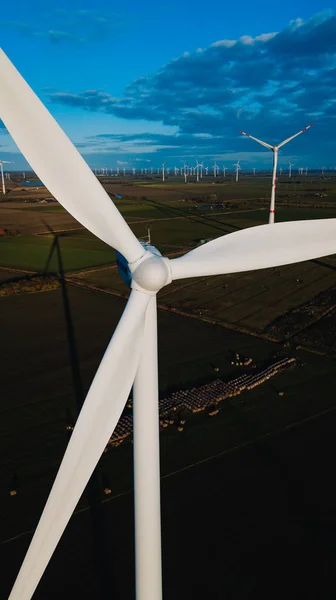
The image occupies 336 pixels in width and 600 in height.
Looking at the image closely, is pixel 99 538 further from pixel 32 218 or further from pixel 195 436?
pixel 32 218

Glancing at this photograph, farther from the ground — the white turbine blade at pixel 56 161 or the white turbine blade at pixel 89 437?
the white turbine blade at pixel 56 161

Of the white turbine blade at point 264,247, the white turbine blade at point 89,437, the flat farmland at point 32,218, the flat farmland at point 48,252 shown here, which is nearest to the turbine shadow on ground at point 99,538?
the white turbine blade at point 89,437

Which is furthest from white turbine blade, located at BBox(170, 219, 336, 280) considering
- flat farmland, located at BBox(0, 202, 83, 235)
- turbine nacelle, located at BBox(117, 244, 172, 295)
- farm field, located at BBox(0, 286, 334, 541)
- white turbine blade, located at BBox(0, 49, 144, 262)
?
flat farmland, located at BBox(0, 202, 83, 235)

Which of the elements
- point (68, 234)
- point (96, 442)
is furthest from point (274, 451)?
point (68, 234)

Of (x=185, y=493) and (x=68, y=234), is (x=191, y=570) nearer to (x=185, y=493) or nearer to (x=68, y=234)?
(x=185, y=493)

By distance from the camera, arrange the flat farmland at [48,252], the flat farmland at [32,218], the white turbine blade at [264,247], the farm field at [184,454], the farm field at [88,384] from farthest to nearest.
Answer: the flat farmland at [32,218] < the flat farmland at [48,252] < the farm field at [88,384] < the farm field at [184,454] < the white turbine blade at [264,247]

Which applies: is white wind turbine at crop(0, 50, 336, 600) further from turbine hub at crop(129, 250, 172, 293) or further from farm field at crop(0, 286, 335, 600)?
farm field at crop(0, 286, 335, 600)

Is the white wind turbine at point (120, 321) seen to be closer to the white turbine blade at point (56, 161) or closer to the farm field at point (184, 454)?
the white turbine blade at point (56, 161)
